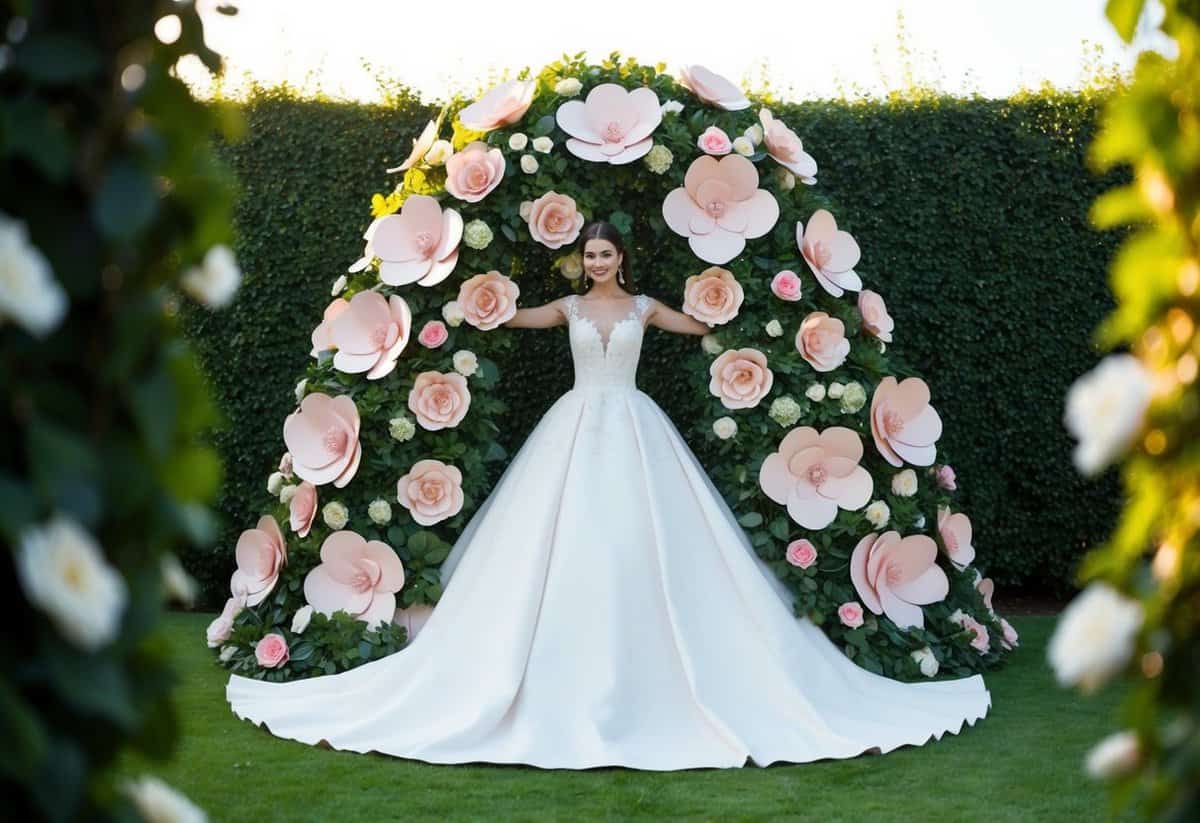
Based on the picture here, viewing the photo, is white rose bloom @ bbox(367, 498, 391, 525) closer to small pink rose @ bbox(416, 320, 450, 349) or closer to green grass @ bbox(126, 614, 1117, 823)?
small pink rose @ bbox(416, 320, 450, 349)

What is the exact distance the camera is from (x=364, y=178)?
6750 mm

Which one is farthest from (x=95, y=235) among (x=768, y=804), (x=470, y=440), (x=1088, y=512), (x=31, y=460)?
(x=1088, y=512)

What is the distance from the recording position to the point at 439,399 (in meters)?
5.40

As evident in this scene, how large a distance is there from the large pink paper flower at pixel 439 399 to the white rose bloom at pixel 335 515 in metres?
0.47

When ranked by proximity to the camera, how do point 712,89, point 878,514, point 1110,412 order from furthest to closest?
point 712,89 < point 878,514 < point 1110,412

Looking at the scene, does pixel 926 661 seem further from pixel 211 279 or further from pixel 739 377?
pixel 211 279

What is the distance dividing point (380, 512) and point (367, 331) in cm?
76

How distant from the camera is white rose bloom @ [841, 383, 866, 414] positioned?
5.39 metres

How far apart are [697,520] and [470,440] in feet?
3.66

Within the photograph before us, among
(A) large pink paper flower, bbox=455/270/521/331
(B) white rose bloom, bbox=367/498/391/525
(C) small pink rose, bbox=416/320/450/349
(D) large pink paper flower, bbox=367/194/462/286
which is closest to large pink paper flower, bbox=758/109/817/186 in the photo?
(A) large pink paper flower, bbox=455/270/521/331

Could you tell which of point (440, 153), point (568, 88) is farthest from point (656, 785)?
point (568, 88)

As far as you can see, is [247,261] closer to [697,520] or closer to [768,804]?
[697,520]

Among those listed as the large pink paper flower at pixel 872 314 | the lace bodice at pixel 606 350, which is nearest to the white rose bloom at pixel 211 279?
the lace bodice at pixel 606 350

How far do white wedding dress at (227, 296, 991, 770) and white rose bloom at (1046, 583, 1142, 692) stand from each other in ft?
9.31
